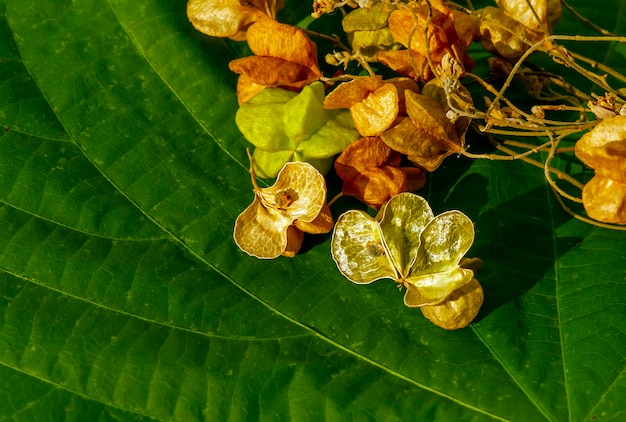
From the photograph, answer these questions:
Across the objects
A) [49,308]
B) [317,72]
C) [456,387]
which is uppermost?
[317,72]

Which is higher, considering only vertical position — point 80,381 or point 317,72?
point 317,72

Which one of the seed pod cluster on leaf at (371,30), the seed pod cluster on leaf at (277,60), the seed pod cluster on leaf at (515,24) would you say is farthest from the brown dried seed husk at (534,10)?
the seed pod cluster on leaf at (277,60)

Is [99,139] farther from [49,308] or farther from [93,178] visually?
[49,308]

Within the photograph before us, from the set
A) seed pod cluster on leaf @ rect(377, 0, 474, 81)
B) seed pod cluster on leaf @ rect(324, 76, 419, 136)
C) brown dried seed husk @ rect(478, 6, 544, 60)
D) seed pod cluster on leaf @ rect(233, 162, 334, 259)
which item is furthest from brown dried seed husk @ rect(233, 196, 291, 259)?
brown dried seed husk @ rect(478, 6, 544, 60)

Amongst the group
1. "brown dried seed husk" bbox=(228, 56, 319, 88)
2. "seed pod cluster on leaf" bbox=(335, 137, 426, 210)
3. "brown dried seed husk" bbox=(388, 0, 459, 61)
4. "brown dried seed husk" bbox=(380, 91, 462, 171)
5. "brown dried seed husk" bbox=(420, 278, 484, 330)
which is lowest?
"brown dried seed husk" bbox=(420, 278, 484, 330)

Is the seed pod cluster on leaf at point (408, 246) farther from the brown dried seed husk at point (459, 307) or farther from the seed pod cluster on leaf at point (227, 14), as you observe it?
the seed pod cluster on leaf at point (227, 14)

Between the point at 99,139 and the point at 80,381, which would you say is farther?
the point at 99,139

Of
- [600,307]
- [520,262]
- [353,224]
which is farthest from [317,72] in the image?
[600,307]

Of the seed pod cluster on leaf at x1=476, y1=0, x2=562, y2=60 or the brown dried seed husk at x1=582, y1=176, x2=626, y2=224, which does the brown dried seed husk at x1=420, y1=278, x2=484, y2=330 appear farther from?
the seed pod cluster on leaf at x1=476, y1=0, x2=562, y2=60
